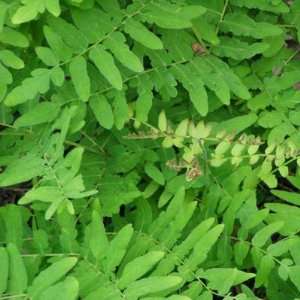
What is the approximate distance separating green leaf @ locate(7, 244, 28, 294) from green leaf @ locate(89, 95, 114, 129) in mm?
594

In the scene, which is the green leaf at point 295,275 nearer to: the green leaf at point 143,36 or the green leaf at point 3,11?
the green leaf at point 143,36

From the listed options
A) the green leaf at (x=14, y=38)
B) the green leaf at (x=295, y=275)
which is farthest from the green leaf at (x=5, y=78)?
the green leaf at (x=295, y=275)

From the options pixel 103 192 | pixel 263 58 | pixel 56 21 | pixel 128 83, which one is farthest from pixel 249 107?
pixel 56 21

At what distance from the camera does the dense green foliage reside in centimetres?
215

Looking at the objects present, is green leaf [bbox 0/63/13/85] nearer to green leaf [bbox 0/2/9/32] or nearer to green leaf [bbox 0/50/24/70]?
green leaf [bbox 0/50/24/70]

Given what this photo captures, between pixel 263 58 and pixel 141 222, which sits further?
pixel 263 58

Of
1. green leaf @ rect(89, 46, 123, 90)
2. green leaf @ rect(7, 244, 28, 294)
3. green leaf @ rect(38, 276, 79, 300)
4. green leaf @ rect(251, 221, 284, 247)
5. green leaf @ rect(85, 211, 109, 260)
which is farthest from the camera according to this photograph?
green leaf @ rect(251, 221, 284, 247)

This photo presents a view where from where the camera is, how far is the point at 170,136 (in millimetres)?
2529

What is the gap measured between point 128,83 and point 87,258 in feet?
2.48

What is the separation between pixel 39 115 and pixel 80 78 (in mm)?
232

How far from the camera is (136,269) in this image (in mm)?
2051

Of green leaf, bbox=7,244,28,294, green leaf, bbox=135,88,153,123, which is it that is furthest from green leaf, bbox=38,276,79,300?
green leaf, bbox=135,88,153,123

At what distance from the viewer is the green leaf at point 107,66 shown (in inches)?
89.4

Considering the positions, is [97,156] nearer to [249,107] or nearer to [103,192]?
[103,192]
